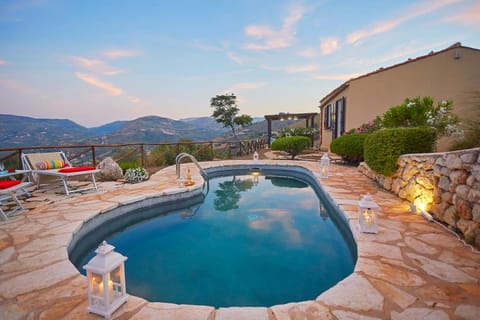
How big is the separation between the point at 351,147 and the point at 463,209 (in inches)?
191

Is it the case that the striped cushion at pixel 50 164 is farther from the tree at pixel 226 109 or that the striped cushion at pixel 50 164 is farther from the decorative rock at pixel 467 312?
the tree at pixel 226 109

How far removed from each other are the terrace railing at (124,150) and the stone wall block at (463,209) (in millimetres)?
7673

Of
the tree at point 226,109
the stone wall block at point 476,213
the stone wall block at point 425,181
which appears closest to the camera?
the stone wall block at point 476,213

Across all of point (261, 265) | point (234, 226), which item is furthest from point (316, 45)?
point (261, 265)

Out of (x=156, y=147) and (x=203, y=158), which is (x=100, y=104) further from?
(x=203, y=158)

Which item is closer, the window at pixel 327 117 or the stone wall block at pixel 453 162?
the stone wall block at pixel 453 162

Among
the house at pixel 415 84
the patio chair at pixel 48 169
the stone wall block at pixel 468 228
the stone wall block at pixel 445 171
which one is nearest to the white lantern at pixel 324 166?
the stone wall block at pixel 445 171

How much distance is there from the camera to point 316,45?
31.3ft

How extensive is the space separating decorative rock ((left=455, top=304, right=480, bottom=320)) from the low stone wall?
1086 millimetres

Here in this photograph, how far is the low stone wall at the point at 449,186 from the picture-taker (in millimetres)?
2195

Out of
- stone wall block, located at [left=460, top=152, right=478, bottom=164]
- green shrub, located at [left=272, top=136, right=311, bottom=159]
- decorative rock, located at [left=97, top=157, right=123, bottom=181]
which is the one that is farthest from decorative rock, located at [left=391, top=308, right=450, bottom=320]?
green shrub, located at [left=272, top=136, right=311, bottom=159]

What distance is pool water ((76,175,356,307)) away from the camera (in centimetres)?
212

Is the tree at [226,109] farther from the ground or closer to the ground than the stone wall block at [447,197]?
farther from the ground

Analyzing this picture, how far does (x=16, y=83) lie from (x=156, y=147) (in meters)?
5.45
